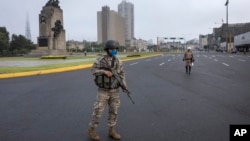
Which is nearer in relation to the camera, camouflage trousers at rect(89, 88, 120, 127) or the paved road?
camouflage trousers at rect(89, 88, 120, 127)

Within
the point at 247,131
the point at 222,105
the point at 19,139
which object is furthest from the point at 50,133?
the point at 222,105

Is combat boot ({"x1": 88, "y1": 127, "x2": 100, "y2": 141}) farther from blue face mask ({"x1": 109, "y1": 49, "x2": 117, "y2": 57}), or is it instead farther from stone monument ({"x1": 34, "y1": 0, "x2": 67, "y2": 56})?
stone monument ({"x1": 34, "y1": 0, "x2": 67, "y2": 56})

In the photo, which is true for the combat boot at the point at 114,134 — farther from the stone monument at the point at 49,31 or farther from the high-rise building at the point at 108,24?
the high-rise building at the point at 108,24

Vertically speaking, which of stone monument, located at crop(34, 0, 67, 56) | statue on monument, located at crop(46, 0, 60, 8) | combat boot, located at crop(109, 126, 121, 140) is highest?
statue on monument, located at crop(46, 0, 60, 8)

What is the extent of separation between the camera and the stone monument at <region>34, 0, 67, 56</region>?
4744cm

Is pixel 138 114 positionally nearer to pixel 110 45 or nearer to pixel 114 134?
pixel 114 134

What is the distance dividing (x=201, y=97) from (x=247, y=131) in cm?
451

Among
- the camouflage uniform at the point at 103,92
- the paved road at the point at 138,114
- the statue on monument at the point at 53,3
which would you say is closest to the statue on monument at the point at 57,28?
the statue on monument at the point at 53,3

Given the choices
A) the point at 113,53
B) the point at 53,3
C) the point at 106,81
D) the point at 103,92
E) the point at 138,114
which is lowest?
the point at 138,114

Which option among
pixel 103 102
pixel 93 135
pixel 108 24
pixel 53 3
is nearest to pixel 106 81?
pixel 103 102

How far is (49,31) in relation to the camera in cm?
4741

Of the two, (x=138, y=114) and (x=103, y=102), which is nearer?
(x=103, y=102)

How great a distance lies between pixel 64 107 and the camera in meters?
8.00

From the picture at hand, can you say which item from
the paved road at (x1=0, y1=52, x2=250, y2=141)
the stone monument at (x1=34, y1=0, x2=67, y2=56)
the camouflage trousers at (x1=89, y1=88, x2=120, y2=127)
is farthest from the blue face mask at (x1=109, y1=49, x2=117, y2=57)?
the stone monument at (x1=34, y1=0, x2=67, y2=56)
